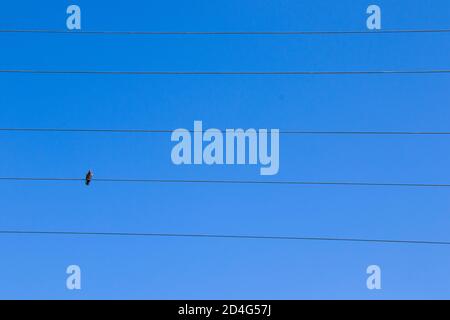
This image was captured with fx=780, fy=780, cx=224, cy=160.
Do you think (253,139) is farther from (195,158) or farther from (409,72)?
(409,72)
